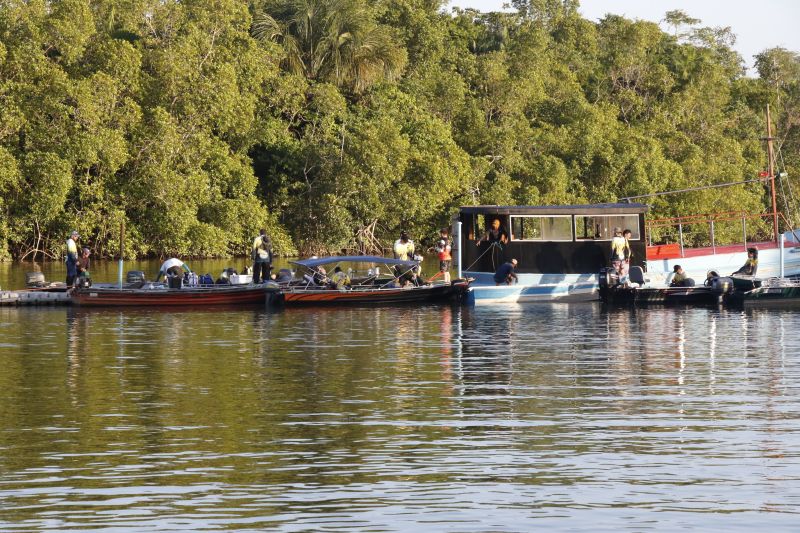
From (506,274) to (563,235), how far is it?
227 centimetres

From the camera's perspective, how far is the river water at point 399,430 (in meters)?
14.8

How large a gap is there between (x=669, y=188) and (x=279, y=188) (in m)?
25.0

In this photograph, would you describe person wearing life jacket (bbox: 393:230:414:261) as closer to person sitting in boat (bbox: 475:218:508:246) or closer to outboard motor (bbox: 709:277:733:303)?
person sitting in boat (bbox: 475:218:508:246)

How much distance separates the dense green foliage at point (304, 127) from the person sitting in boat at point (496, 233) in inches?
902

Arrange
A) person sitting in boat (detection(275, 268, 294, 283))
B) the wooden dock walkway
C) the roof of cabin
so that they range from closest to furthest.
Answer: the wooden dock walkway, person sitting in boat (detection(275, 268, 294, 283)), the roof of cabin

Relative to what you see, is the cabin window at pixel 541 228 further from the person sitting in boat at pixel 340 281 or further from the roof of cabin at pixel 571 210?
the person sitting in boat at pixel 340 281

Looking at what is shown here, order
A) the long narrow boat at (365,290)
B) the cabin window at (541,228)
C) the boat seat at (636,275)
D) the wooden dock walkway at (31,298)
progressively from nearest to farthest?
the long narrow boat at (365,290) → the wooden dock walkway at (31,298) → the boat seat at (636,275) → the cabin window at (541,228)

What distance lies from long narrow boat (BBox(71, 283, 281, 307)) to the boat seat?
9784 mm

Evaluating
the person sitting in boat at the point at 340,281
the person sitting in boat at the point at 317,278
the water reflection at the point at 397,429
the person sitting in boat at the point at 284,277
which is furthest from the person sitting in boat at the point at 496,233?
the water reflection at the point at 397,429

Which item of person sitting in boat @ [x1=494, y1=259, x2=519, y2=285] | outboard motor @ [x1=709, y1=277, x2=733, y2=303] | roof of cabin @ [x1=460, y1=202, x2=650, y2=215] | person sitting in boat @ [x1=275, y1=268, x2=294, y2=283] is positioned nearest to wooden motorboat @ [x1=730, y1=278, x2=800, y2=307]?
outboard motor @ [x1=709, y1=277, x2=733, y2=303]

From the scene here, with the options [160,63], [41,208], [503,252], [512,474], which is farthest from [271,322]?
[160,63]

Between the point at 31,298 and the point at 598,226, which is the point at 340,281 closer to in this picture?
the point at 598,226

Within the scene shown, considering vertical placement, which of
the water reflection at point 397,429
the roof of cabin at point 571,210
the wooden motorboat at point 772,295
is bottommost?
the water reflection at point 397,429

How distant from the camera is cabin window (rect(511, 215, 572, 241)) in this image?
41.0 meters
